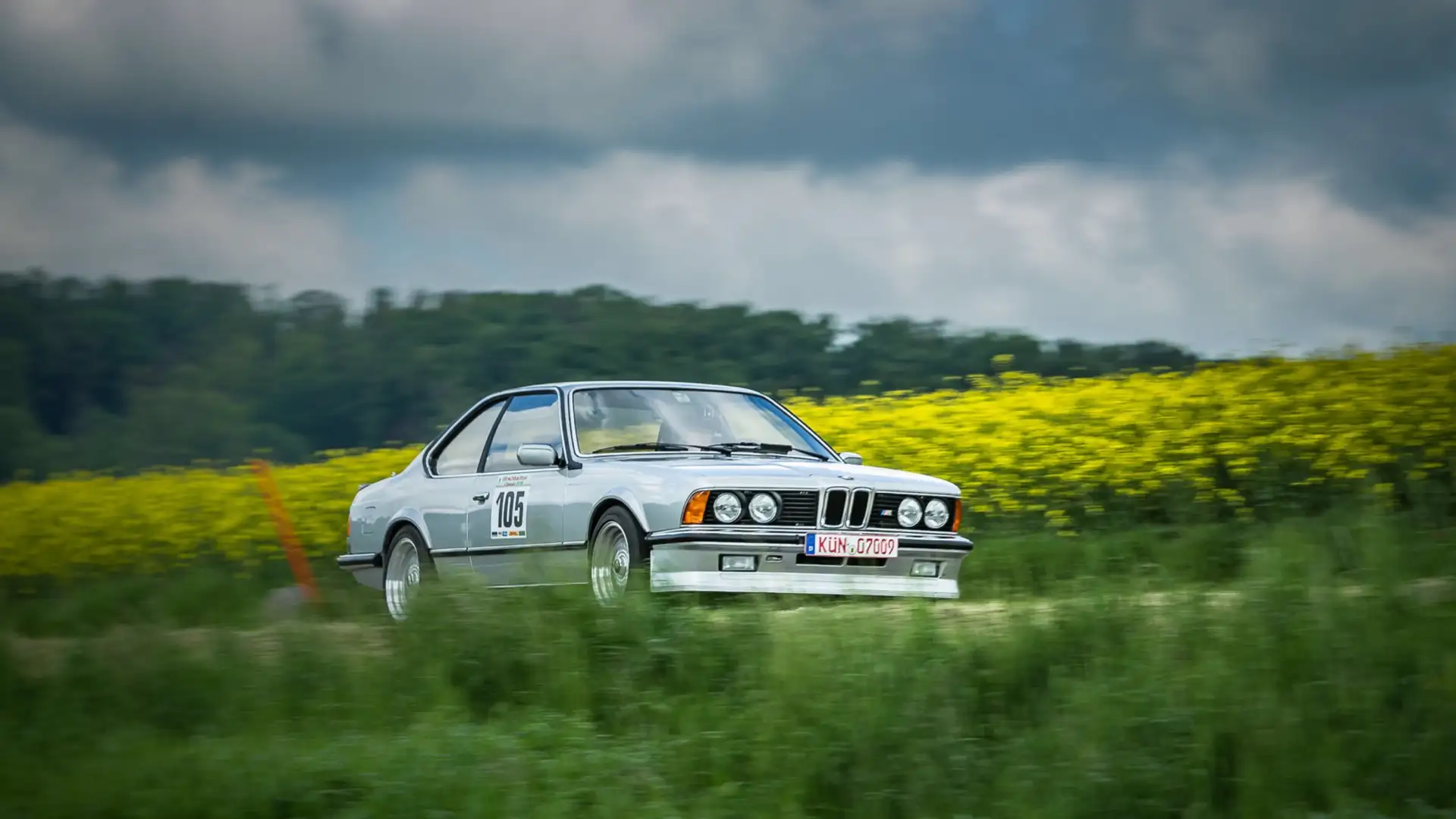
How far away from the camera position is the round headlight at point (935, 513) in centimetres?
942

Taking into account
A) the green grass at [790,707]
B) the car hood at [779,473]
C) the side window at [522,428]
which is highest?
the side window at [522,428]

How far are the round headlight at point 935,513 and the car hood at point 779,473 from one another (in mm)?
70

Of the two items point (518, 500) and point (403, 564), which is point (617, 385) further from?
point (403, 564)

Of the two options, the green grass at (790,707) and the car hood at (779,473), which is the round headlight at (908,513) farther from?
the green grass at (790,707)

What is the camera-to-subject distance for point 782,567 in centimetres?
872

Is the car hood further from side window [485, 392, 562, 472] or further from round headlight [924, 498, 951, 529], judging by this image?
side window [485, 392, 562, 472]

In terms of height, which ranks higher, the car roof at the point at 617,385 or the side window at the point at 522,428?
the car roof at the point at 617,385

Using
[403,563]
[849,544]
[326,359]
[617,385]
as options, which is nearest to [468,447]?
[403,563]

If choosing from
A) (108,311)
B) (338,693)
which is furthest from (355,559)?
(108,311)

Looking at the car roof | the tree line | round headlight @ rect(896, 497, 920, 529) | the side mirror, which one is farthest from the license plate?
the tree line

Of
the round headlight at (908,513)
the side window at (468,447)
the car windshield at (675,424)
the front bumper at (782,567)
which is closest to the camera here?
the front bumper at (782,567)

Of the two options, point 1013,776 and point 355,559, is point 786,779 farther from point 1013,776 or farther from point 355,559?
point 355,559

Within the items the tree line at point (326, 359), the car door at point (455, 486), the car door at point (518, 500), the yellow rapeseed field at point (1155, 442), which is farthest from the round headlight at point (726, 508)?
the tree line at point (326, 359)

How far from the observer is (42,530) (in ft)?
61.5
